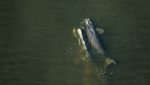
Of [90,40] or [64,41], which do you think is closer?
[64,41]

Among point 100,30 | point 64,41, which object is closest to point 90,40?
point 100,30

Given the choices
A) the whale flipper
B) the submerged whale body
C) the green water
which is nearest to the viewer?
the green water

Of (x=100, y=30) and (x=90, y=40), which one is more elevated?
(x=100, y=30)

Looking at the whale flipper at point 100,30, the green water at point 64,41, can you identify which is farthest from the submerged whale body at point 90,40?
the green water at point 64,41

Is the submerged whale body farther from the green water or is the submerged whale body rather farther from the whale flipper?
the green water

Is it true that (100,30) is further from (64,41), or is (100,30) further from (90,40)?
(64,41)

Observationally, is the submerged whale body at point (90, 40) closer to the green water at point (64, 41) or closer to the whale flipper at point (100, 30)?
the whale flipper at point (100, 30)

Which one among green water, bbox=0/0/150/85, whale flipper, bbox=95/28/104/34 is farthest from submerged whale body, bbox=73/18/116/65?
green water, bbox=0/0/150/85
